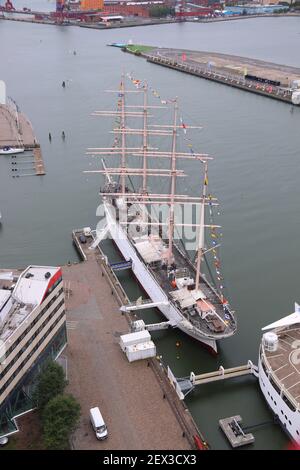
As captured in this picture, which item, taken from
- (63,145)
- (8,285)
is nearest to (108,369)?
(8,285)

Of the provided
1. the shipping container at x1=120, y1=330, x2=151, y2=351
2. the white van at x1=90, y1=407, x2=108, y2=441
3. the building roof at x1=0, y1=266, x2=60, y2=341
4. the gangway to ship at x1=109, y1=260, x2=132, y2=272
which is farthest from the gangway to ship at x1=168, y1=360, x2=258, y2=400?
the gangway to ship at x1=109, y1=260, x2=132, y2=272

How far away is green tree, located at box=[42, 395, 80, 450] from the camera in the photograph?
27.4m

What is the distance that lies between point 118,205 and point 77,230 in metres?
5.07

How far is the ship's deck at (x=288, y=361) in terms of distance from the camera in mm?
30859

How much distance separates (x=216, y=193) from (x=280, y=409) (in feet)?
114

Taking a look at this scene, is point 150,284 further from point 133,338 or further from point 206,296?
point 133,338

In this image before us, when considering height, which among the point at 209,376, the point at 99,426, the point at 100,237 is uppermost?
the point at 100,237

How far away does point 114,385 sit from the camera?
33219mm

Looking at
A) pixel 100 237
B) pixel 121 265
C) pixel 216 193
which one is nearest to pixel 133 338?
pixel 121 265

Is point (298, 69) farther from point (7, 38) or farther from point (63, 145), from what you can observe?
point (7, 38)

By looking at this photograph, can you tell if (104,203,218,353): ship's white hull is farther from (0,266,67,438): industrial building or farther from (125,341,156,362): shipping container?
(0,266,67,438): industrial building

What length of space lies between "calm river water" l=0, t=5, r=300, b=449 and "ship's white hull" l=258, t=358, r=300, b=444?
0.79 meters
